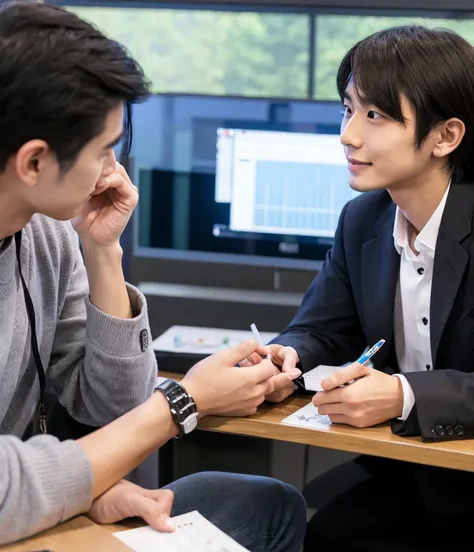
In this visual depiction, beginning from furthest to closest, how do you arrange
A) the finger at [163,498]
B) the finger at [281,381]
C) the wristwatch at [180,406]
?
the finger at [281,381], the wristwatch at [180,406], the finger at [163,498]

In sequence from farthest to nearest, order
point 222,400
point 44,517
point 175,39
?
point 175,39 → point 222,400 → point 44,517

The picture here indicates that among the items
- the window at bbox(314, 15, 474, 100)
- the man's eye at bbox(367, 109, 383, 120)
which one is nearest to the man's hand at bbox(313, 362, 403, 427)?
the man's eye at bbox(367, 109, 383, 120)

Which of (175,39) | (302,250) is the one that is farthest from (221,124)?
(175,39)

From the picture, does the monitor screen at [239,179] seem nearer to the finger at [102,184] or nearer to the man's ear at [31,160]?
the finger at [102,184]

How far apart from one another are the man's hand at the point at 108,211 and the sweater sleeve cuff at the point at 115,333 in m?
0.12

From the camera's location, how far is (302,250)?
2.50m

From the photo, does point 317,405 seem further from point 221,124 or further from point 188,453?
point 221,124

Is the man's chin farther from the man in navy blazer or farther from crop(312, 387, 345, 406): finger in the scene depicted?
crop(312, 387, 345, 406): finger

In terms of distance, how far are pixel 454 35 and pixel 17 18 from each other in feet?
2.79

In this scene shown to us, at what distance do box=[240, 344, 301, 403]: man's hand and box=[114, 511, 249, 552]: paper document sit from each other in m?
0.42

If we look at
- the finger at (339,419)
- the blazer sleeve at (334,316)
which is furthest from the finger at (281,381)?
the blazer sleeve at (334,316)

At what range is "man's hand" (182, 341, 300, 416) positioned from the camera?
1.43 m

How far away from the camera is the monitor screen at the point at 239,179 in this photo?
2.45m

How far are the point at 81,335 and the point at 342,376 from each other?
0.45 metres
